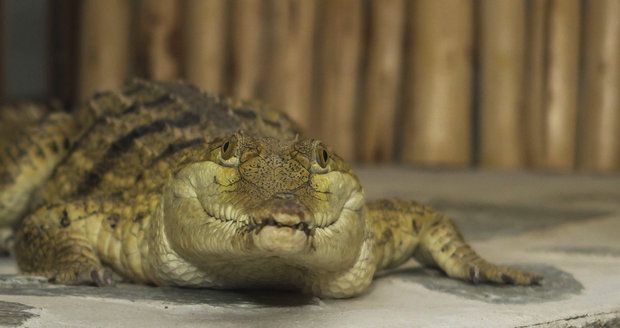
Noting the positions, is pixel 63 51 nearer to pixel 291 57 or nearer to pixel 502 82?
pixel 291 57

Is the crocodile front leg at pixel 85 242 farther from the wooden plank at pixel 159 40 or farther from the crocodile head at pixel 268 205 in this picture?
the wooden plank at pixel 159 40

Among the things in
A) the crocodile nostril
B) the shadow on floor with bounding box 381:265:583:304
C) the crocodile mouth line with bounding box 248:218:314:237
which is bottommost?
the shadow on floor with bounding box 381:265:583:304

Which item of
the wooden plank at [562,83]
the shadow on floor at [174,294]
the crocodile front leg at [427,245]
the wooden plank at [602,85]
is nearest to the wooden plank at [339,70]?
the wooden plank at [562,83]

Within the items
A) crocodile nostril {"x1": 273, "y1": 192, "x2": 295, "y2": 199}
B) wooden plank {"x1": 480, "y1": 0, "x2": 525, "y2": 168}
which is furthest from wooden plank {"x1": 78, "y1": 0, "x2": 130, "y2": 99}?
crocodile nostril {"x1": 273, "y1": 192, "x2": 295, "y2": 199}

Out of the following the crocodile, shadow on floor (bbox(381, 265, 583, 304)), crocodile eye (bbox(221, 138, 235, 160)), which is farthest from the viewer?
shadow on floor (bbox(381, 265, 583, 304))

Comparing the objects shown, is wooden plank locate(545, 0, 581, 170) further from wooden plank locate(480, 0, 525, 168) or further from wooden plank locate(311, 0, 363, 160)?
wooden plank locate(311, 0, 363, 160)

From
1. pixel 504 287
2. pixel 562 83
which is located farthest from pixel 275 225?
pixel 562 83
